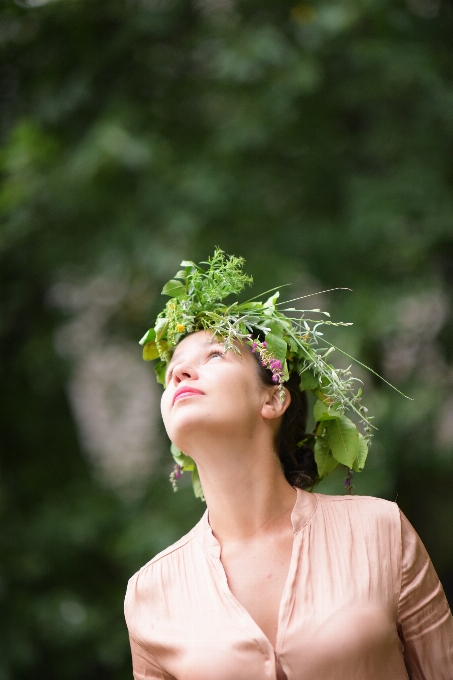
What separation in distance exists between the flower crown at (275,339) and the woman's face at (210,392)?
0.05m

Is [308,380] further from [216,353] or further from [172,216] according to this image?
[172,216]

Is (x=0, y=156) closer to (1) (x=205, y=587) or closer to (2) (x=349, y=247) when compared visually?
(2) (x=349, y=247)

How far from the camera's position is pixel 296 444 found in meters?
2.79

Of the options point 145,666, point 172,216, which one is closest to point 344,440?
point 145,666

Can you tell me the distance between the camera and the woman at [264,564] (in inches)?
85.9

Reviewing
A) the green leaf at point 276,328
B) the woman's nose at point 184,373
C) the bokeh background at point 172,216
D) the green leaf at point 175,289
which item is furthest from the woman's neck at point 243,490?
the bokeh background at point 172,216

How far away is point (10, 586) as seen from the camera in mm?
5395

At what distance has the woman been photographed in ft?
7.16

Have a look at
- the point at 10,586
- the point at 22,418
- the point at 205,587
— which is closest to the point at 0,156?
the point at 22,418

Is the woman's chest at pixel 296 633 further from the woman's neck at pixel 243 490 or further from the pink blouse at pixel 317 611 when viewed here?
the woman's neck at pixel 243 490

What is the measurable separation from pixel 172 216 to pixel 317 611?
3.57 meters

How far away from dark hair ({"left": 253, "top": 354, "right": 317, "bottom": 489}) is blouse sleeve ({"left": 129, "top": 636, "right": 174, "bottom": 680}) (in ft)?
2.40

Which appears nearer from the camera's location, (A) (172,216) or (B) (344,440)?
(B) (344,440)

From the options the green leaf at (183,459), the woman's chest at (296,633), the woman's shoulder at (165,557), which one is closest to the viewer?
the woman's chest at (296,633)
